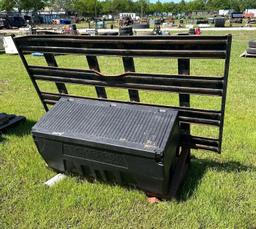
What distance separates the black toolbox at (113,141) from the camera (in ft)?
7.66

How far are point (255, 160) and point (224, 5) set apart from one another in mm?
105772

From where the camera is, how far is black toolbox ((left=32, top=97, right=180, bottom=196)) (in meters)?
2.34

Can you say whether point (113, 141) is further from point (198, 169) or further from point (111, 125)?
point (198, 169)

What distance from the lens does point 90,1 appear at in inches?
3506

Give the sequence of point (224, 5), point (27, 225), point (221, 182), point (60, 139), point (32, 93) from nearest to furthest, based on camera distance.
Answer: point (27, 225) < point (60, 139) < point (221, 182) < point (32, 93) < point (224, 5)

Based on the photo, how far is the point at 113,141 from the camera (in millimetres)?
2404

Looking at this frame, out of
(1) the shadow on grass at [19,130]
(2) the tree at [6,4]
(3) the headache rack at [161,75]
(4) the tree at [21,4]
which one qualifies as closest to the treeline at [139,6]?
(4) the tree at [21,4]

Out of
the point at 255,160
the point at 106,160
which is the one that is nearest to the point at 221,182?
the point at 255,160

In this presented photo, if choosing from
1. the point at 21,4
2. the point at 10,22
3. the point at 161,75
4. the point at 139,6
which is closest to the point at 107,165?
the point at 161,75

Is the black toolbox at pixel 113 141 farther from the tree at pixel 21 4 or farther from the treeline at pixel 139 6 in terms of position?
the treeline at pixel 139 6

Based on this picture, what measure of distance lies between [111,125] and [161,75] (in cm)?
59

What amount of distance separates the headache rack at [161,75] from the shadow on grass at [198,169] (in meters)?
0.12

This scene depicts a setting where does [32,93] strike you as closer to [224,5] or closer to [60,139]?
[60,139]

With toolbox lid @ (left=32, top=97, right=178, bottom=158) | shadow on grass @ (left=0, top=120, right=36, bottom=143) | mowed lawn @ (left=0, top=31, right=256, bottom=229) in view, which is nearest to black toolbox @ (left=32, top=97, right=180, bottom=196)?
toolbox lid @ (left=32, top=97, right=178, bottom=158)
